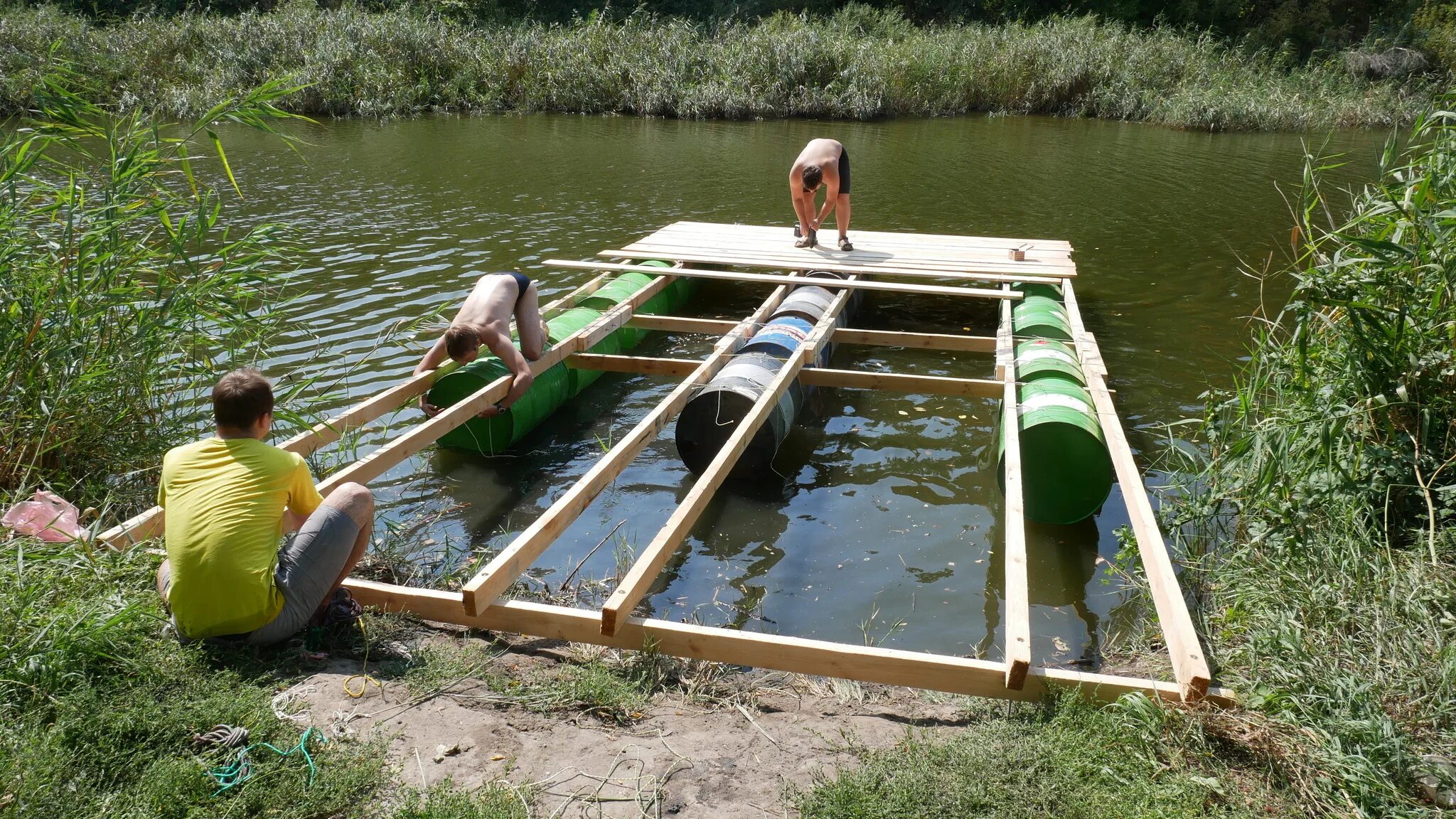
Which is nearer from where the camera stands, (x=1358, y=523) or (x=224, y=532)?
(x=224, y=532)

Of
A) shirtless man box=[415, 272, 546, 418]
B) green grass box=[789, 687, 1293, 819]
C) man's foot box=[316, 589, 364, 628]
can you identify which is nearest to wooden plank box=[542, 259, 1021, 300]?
shirtless man box=[415, 272, 546, 418]

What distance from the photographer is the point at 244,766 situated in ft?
9.00

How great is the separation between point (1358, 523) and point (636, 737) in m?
2.90

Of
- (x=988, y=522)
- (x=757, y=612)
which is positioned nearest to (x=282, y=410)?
(x=757, y=612)

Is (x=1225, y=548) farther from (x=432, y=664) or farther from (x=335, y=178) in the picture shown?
(x=335, y=178)

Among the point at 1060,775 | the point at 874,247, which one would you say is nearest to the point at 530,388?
the point at 1060,775

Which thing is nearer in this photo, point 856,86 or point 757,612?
point 757,612

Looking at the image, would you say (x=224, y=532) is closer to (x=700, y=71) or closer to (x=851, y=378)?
(x=851, y=378)

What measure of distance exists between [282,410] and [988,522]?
3.92m

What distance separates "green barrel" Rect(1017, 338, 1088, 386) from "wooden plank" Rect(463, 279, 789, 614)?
78.5 inches

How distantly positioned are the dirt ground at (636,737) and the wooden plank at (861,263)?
5.51m

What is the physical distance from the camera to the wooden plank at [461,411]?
4.75 metres

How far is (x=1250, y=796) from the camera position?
2801 mm

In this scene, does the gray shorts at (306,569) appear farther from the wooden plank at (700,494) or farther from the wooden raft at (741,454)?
the wooden plank at (700,494)
